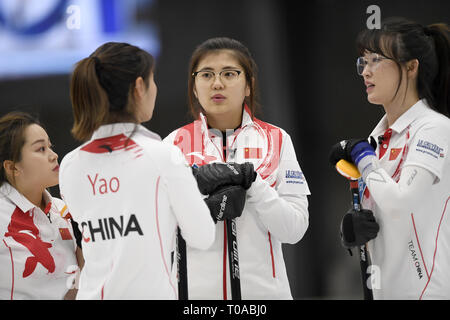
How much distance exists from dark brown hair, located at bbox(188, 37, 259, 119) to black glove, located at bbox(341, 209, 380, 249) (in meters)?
0.60

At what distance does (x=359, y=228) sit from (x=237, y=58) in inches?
32.6

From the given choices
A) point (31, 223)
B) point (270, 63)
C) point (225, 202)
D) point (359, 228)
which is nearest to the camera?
point (225, 202)

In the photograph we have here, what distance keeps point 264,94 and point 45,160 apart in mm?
2712

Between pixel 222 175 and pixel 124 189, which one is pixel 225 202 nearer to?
pixel 222 175

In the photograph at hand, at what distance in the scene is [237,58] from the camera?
249 cm

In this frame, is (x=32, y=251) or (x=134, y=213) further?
(x=32, y=251)

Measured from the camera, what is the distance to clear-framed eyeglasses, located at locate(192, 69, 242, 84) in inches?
97.1

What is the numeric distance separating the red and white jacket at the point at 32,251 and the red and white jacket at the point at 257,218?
1.98 feet

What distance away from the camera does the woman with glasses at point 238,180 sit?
7.34 ft

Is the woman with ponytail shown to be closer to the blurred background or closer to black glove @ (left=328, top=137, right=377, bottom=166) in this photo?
black glove @ (left=328, top=137, right=377, bottom=166)

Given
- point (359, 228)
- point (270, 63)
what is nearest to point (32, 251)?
point (359, 228)

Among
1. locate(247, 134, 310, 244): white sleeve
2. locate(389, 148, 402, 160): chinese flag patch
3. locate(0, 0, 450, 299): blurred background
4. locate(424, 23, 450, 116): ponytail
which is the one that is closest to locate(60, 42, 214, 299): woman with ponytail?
locate(247, 134, 310, 244): white sleeve

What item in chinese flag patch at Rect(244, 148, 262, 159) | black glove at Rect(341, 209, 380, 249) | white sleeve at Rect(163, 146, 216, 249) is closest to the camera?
white sleeve at Rect(163, 146, 216, 249)
